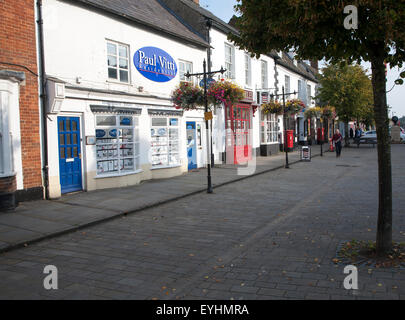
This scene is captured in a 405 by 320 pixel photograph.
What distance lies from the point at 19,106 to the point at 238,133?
14.4 meters

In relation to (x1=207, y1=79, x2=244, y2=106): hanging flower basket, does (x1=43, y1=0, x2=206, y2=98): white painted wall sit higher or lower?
higher

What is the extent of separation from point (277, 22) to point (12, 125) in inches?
287

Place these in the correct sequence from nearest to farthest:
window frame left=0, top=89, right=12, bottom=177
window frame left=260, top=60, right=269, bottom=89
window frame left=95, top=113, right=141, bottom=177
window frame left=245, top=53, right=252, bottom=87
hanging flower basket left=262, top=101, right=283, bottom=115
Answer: window frame left=0, top=89, right=12, bottom=177
window frame left=95, top=113, right=141, bottom=177
window frame left=245, top=53, right=252, bottom=87
hanging flower basket left=262, top=101, right=283, bottom=115
window frame left=260, top=60, right=269, bottom=89

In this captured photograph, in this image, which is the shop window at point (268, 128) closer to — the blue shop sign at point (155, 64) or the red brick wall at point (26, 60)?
the blue shop sign at point (155, 64)

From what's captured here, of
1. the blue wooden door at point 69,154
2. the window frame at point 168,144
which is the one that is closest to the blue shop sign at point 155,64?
the window frame at point 168,144

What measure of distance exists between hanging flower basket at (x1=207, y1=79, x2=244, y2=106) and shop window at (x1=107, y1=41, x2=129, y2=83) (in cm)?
316

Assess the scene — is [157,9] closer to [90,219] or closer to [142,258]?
[90,219]

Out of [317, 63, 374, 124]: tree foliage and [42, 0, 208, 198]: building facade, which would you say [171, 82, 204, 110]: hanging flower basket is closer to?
[42, 0, 208, 198]: building facade

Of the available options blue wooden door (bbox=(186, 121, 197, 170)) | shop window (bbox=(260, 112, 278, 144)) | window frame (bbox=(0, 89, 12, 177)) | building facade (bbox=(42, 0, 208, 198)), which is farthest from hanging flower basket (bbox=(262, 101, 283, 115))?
window frame (bbox=(0, 89, 12, 177))

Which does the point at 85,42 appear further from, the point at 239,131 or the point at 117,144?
the point at 239,131

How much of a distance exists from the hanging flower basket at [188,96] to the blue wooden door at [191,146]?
276cm

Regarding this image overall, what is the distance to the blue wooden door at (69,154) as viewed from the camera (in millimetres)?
10969

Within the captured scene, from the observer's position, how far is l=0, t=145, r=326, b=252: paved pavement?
23.2ft
